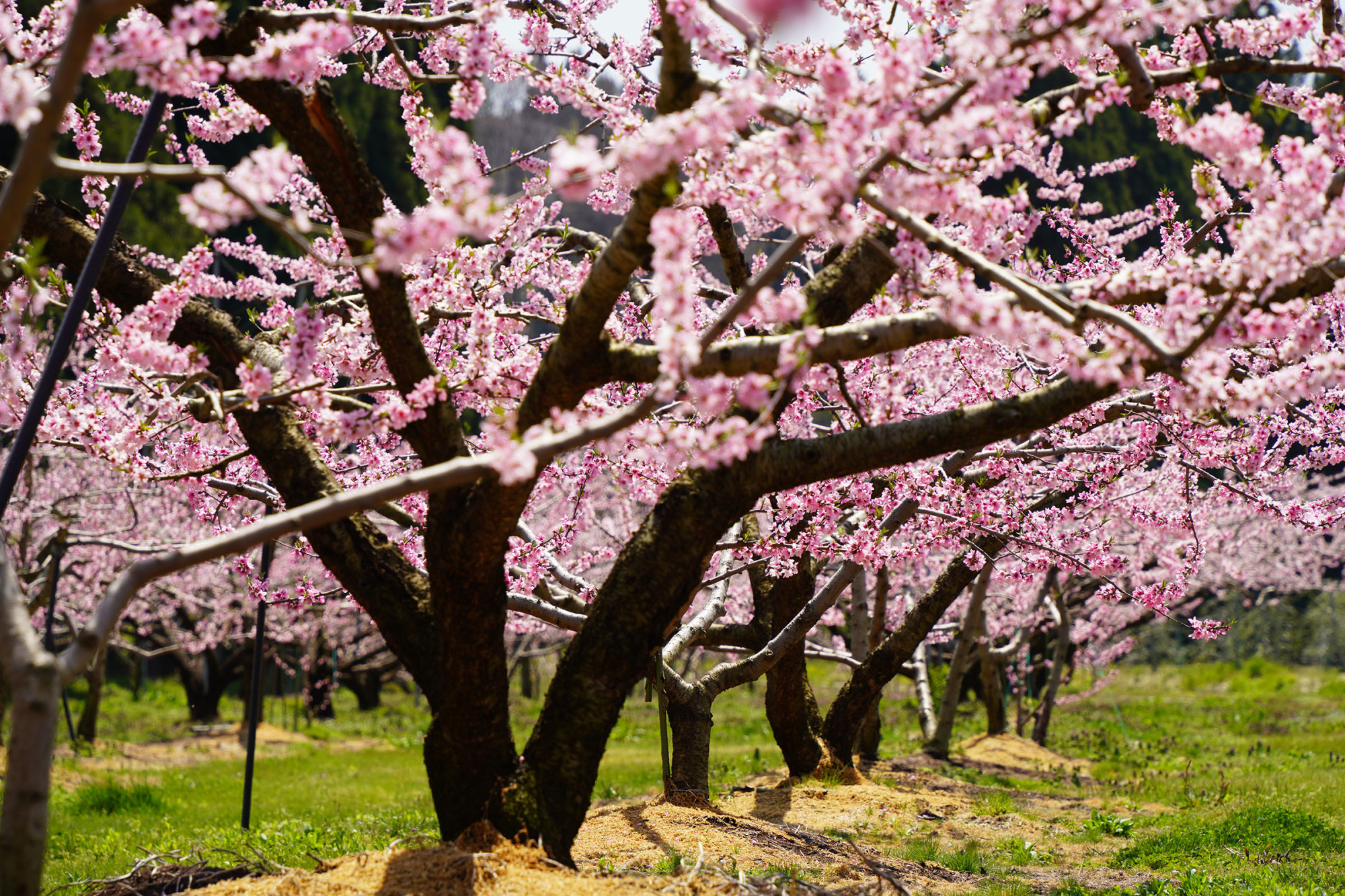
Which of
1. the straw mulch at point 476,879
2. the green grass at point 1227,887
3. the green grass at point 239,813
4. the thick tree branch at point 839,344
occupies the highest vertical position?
the thick tree branch at point 839,344

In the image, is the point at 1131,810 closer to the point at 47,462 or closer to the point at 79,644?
the point at 79,644

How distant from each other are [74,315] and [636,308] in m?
3.84

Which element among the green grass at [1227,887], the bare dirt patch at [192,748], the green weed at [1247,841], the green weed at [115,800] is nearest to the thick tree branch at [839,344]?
the green grass at [1227,887]

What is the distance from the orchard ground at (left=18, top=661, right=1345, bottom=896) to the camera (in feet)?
18.8

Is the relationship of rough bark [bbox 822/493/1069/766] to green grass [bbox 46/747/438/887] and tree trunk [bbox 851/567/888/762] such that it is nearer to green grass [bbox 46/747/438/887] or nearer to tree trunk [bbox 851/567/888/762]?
tree trunk [bbox 851/567/888/762]

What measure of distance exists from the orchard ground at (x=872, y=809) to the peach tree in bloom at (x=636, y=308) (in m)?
1.65

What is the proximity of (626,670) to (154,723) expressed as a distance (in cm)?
1858

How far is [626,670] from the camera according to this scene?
421 centimetres

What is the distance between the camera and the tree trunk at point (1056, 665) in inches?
520

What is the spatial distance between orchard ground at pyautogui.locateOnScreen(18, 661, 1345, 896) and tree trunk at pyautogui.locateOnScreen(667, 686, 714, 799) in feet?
1.21

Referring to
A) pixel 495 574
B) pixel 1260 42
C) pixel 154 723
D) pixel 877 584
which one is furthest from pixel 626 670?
pixel 154 723

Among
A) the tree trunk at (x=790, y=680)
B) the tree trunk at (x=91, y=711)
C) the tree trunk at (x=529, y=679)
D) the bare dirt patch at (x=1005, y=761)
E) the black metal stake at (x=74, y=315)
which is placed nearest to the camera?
the black metal stake at (x=74, y=315)

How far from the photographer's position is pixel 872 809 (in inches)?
303

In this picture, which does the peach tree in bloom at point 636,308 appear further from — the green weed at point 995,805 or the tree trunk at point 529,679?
the tree trunk at point 529,679
